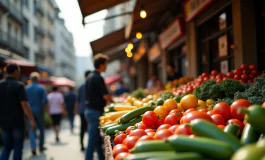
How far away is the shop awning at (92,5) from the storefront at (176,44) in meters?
2.53

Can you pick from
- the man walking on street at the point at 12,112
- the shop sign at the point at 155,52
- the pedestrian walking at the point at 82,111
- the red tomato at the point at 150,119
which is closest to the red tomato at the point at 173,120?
the red tomato at the point at 150,119

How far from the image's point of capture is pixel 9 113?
4980 mm

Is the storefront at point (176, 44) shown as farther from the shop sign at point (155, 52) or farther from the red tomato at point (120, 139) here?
the red tomato at point (120, 139)

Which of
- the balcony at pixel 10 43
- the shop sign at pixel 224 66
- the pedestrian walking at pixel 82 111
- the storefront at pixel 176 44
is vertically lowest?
the pedestrian walking at pixel 82 111

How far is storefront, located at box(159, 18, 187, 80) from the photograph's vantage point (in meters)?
8.61

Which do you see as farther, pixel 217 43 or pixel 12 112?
pixel 217 43

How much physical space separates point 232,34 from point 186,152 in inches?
203

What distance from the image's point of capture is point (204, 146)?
1577mm

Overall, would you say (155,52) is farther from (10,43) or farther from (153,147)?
(10,43)

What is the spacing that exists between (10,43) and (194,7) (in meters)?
20.8

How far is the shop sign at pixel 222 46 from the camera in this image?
6.61 metres

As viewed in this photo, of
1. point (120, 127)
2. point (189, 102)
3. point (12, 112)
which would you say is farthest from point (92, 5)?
point (189, 102)

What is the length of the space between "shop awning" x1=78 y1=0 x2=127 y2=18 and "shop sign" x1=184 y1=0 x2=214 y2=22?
1.82 metres

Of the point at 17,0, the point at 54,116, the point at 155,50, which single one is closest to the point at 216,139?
the point at 54,116
